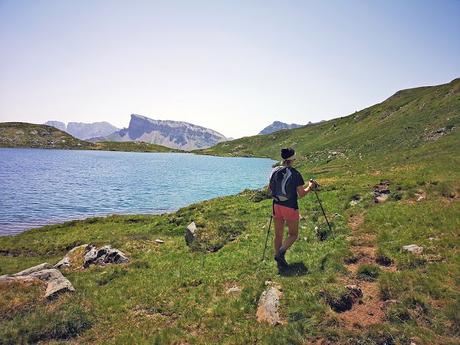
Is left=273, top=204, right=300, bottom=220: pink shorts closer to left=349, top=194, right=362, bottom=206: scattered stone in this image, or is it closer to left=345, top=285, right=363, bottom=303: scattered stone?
left=345, top=285, right=363, bottom=303: scattered stone

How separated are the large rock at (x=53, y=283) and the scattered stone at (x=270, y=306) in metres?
9.01

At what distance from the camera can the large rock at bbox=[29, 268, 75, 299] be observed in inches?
594

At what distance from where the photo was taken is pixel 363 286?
43.5 feet

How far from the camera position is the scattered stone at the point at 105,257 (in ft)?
69.9

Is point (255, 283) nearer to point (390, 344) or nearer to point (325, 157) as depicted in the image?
point (390, 344)

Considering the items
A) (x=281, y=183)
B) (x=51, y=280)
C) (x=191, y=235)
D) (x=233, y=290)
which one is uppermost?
(x=281, y=183)

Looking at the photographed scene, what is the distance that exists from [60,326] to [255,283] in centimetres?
757

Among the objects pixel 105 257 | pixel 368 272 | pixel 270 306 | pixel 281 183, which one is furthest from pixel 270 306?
pixel 105 257

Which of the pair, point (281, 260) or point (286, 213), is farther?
point (281, 260)

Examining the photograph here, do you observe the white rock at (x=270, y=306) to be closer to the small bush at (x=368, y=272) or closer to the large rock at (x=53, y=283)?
the small bush at (x=368, y=272)

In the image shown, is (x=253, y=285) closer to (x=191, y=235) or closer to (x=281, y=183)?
(x=281, y=183)

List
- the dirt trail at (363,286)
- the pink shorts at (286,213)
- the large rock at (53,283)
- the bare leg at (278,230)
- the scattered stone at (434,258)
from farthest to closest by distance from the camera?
the bare leg at (278,230) → the pink shorts at (286,213) → the large rock at (53,283) → the scattered stone at (434,258) → the dirt trail at (363,286)

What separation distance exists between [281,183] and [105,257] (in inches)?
515

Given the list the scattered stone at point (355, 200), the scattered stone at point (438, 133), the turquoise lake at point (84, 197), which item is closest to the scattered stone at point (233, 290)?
the scattered stone at point (355, 200)
